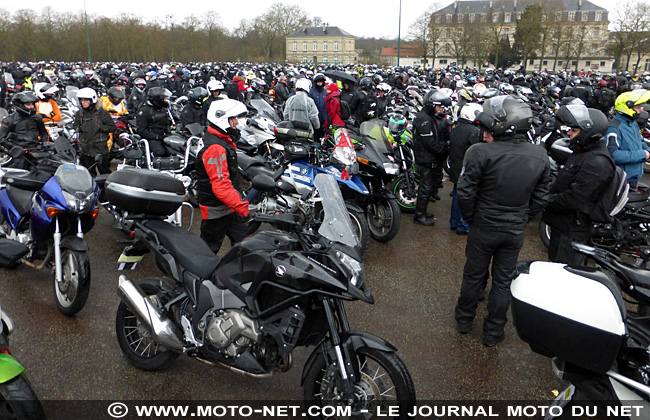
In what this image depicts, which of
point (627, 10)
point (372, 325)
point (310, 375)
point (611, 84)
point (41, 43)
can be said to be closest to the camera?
point (310, 375)

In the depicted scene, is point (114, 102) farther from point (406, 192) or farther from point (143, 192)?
point (143, 192)

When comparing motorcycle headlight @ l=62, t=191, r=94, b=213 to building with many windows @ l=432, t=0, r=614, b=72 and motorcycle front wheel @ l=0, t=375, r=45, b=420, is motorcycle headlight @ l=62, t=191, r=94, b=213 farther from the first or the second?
building with many windows @ l=432, t=0, r=614, b=72

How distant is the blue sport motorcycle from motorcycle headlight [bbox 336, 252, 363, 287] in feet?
8.10

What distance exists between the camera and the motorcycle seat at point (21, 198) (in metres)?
4.45

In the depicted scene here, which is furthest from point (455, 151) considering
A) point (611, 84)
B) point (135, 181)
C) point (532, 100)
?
point (611, 84)

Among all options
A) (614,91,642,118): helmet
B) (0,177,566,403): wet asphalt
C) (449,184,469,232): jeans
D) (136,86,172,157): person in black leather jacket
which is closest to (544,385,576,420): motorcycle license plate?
(0,177,566,403): wet asphalt

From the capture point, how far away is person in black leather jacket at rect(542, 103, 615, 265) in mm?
3846

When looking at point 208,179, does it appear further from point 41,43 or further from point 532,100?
point 41,43

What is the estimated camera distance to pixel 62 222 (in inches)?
163

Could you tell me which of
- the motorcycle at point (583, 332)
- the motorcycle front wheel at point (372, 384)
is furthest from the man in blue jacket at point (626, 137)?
the motorcycle front wheel at point (372, 384)

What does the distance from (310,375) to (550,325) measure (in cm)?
131

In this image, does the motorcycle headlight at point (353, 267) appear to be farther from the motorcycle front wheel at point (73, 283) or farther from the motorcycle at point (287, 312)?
the motorcycle front wheel at point (73, 283)

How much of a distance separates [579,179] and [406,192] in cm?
337

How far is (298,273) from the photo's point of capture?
244 centimetres
